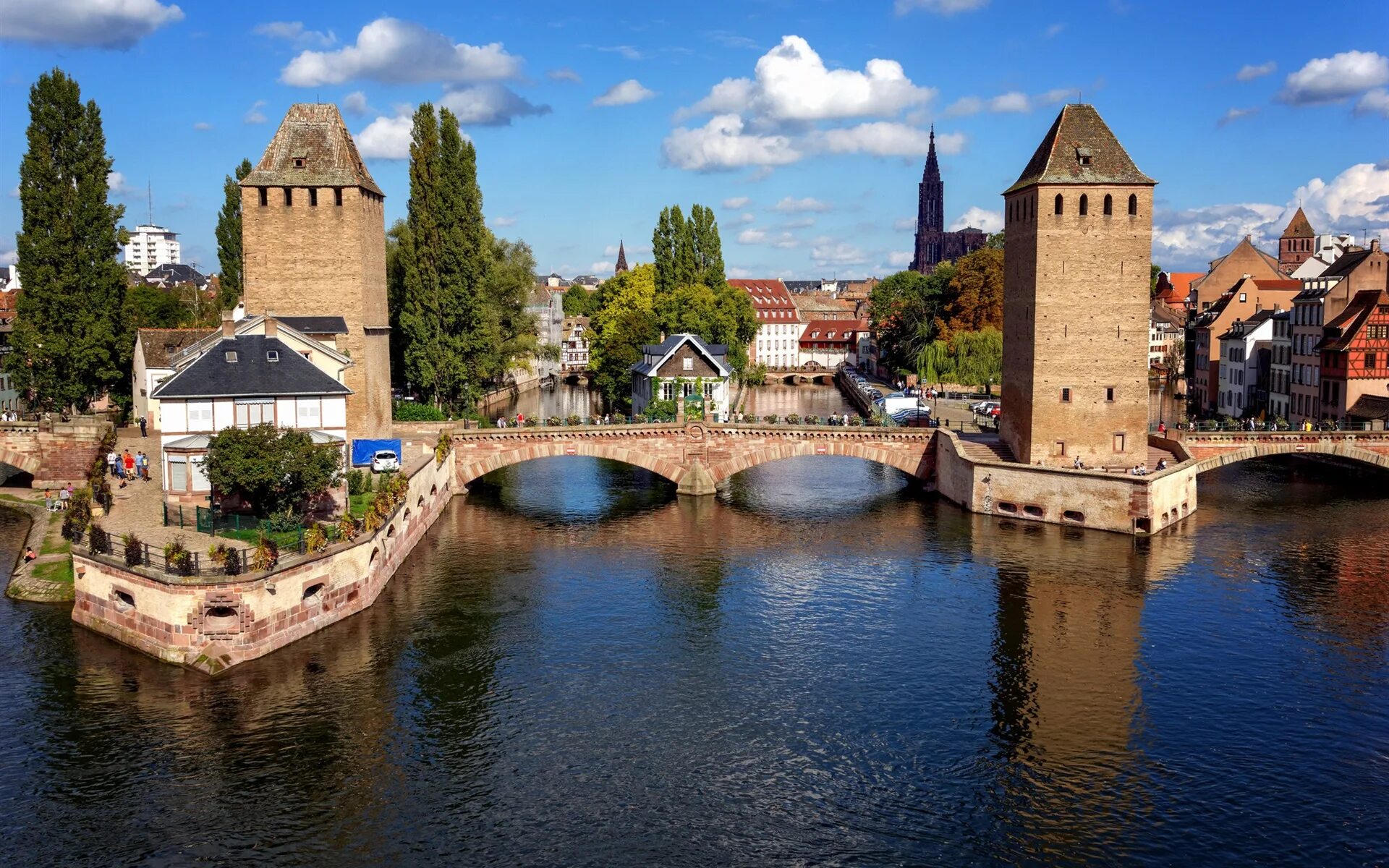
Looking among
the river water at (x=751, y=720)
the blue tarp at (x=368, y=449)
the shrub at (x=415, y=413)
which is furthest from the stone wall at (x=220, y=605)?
the shrub at (x=415, y=413)

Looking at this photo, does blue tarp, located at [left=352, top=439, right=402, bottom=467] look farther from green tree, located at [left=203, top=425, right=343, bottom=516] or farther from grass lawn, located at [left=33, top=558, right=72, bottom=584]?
grass lawn, located at [left=33, top=558, right=72, bottom=584]

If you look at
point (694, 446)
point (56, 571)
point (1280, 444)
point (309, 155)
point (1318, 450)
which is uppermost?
point (309, 155)

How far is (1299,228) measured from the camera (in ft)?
539

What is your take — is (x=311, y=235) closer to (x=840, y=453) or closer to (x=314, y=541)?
(x=314, y=541)

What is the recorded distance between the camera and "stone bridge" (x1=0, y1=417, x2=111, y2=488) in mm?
63062

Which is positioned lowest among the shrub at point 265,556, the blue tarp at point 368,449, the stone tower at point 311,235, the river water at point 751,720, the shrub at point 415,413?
the river water at point 751,720

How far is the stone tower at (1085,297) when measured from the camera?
57.8 meters

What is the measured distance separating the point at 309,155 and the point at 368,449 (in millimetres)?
17774

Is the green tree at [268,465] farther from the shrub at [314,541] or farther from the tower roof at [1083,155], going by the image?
the tower roof at [1083,155]

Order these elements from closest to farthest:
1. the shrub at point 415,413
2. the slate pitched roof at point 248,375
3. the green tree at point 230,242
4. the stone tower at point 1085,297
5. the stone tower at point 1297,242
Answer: the slate pitched roof at point 248,375 → the stone tower at point 1085,297 → the shrub at point 415,413 → the green tree at point 230,242 → the stone tower at point 1297,242

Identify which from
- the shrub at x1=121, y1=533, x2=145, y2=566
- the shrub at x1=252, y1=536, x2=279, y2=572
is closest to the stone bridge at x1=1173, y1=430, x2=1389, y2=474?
the shrub at x1=252, y1=536, x2=279, y2=572

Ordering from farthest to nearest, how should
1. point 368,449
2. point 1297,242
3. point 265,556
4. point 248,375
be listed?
point 1297,242 → point 368,449 → point 248,375 → point 265,556

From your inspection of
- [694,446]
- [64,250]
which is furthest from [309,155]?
[694,446]

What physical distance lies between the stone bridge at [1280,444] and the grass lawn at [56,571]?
54.5m
